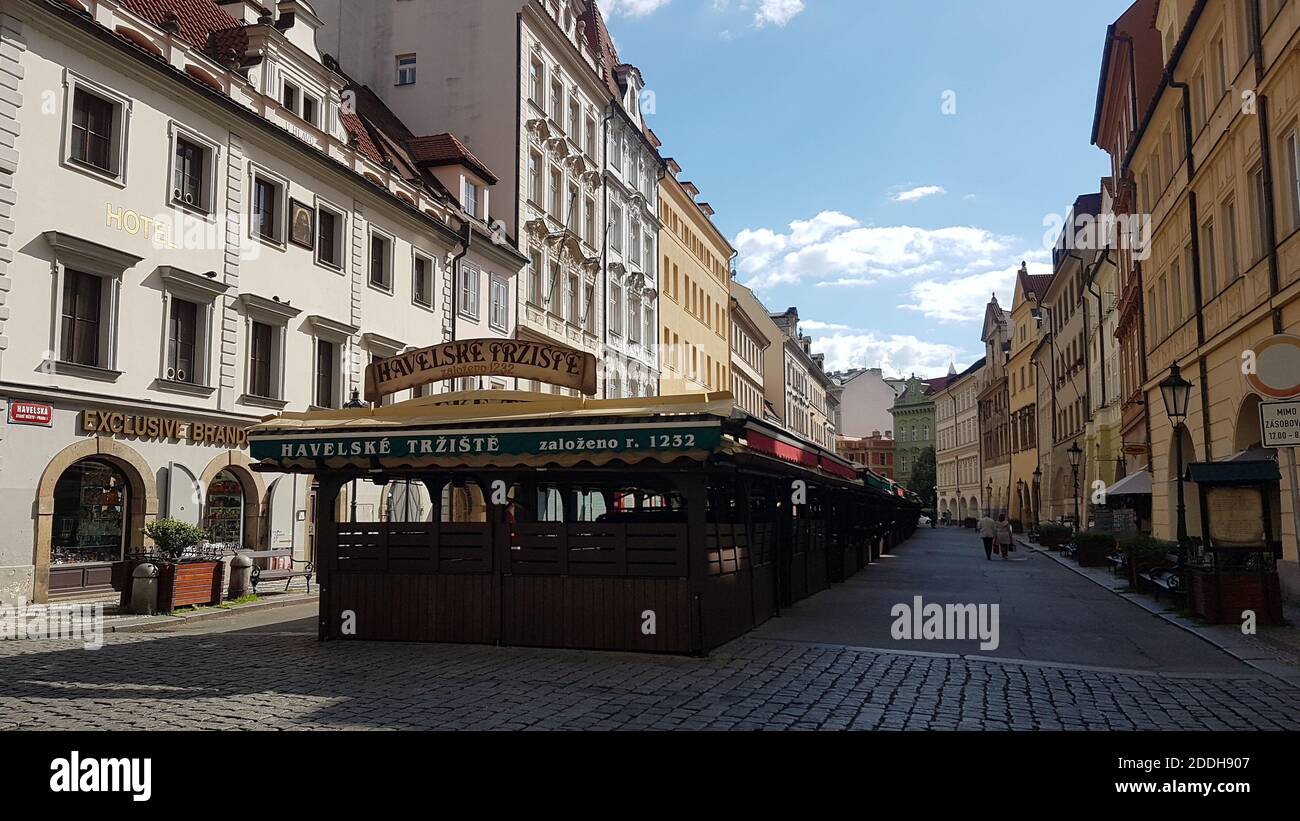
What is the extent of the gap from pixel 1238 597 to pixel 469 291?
2309cm

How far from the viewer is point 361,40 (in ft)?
122

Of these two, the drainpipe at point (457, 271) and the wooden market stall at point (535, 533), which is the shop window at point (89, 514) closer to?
the wooden market stall at point (535, 533)

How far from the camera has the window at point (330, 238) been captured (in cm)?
2445

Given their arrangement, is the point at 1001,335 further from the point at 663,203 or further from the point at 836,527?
the point at 836,527

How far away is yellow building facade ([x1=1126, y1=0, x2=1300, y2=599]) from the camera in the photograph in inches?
632

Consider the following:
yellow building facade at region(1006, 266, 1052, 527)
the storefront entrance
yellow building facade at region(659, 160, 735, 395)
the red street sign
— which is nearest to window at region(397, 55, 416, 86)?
yellow building facade at region(659, 160, 735, 395)

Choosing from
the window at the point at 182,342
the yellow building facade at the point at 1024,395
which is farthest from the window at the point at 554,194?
the yellow building facade at the point at 1024,395

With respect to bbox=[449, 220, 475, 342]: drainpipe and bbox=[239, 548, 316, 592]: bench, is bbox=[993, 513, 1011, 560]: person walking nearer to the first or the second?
bbox=[449, 220, 475, 342]: drainpipe

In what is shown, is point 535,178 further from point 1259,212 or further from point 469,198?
point 1259,212

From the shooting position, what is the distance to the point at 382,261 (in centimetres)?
2716

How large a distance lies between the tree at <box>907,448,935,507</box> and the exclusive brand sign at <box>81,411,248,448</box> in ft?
313

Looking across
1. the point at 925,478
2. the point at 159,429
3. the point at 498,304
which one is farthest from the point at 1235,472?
the point at 925,478
